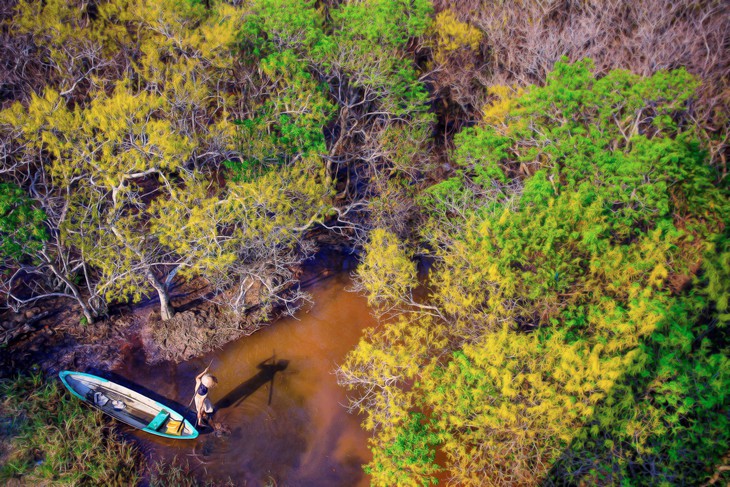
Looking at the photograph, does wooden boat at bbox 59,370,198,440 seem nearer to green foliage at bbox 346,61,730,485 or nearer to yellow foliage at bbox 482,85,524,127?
green foliage at bbox 346,61,730,485

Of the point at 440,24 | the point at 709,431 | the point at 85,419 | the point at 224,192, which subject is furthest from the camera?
the point at 440,24

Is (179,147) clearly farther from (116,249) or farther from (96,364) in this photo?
(96,364)

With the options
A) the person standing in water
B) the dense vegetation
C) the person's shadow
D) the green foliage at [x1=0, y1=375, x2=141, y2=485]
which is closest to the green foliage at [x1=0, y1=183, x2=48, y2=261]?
the dense vegetation

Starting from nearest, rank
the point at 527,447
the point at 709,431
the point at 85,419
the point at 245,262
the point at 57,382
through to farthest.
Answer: the point at 709,431 < the point at 527,447 < the point at 85,419 < the point at 57,382 < the point at 245,262

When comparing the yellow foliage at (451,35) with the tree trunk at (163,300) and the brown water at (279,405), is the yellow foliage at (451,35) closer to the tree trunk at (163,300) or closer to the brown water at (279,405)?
the brown water at (279,405)

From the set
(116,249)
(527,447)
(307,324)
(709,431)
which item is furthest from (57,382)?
(709,431)

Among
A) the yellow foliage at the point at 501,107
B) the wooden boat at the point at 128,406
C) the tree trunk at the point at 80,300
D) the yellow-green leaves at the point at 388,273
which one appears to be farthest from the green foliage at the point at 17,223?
the yellow foliage at the point at 501,107

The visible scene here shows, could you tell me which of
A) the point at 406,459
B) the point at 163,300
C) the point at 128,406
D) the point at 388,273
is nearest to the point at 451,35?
the point at 388,273
